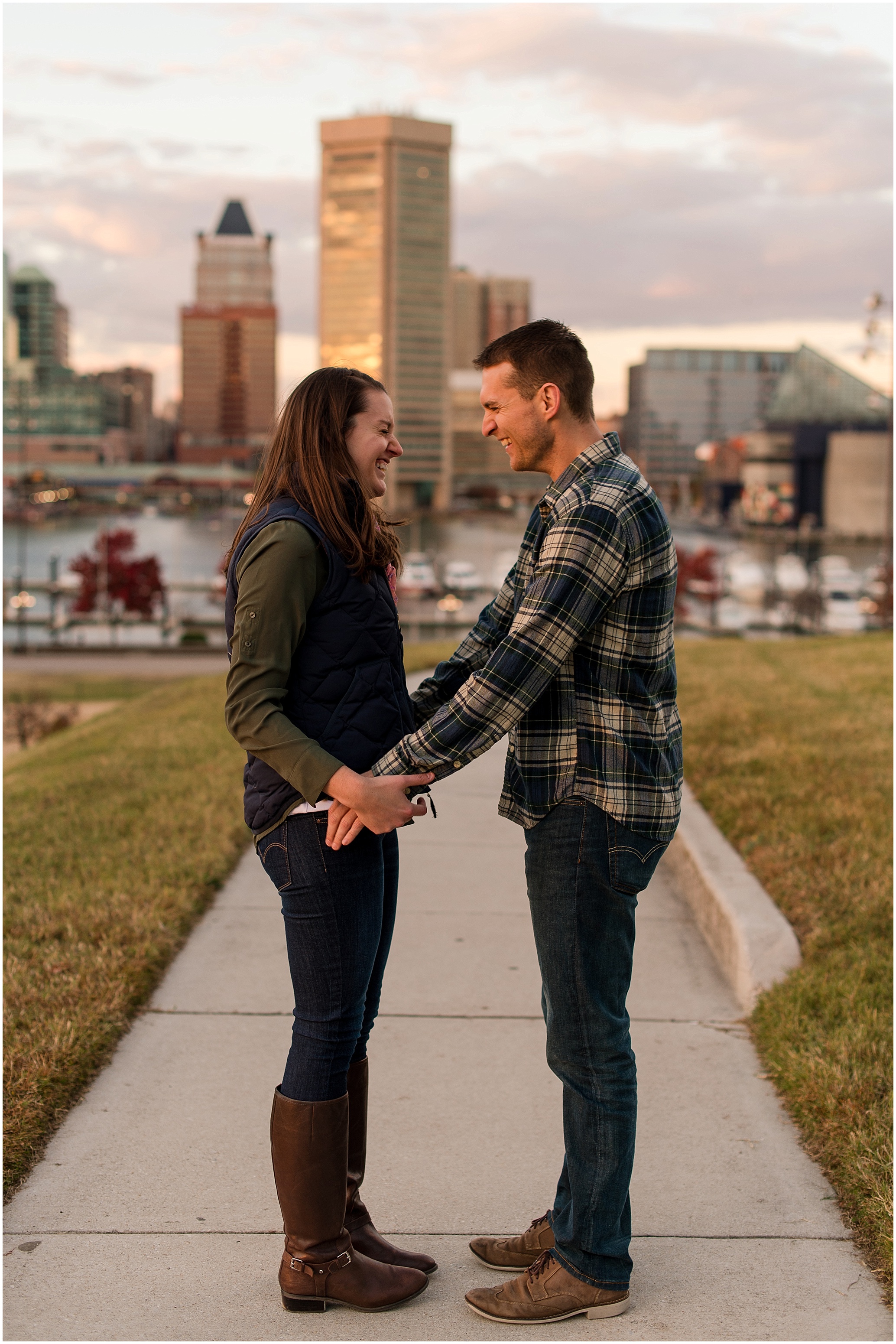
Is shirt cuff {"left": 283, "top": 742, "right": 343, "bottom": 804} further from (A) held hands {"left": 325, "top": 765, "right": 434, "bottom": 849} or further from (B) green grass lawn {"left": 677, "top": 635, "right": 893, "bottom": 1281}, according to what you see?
(B) green grass lawn {"left": 677, "top": 635, "right": 893, "bottom": 1281}

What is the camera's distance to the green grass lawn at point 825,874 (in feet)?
11.2

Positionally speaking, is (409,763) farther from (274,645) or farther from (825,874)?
(825,874)

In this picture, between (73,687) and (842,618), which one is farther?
(842,618)

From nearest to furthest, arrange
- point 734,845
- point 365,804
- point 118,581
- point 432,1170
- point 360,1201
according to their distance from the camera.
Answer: point 365,804 → point 360,1201 → point 432,1170 → point 734,845 → point 118,581

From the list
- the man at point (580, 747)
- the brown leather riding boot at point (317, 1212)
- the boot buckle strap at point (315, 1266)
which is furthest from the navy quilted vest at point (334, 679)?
the boot buckle strap at point (315, 1266)

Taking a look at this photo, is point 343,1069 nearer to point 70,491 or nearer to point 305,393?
point 305,393

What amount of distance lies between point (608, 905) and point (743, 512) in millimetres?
136064

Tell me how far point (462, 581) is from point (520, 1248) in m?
67.7

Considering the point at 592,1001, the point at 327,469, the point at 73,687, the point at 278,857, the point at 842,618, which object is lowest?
the point at 73,687

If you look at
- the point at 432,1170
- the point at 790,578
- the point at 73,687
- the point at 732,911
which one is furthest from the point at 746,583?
the point at 432,1170

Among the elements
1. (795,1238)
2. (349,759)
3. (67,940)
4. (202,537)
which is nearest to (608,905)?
(349,759)

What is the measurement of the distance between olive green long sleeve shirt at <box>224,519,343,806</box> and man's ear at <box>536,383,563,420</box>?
593 mm

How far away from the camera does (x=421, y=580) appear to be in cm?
6700

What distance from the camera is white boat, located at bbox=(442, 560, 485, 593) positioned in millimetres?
69188
